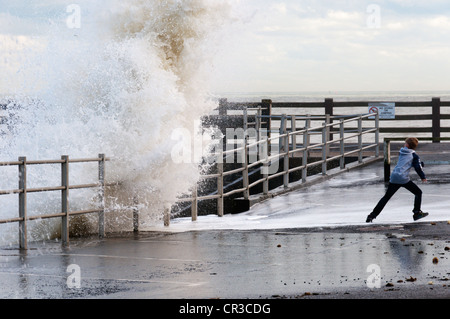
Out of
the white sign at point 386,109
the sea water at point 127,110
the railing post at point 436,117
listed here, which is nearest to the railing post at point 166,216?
the sea water at point 127,110

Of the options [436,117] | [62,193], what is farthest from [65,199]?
[436,117]

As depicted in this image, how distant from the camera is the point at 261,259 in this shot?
33.4 feet

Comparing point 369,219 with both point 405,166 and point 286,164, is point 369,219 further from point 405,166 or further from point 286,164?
point 286,164

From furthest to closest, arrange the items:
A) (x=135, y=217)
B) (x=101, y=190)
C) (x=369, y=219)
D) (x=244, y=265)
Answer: (x=135, y=217) < (x=369, y=219) < (x=101, y=190) < (x=244, y=265)

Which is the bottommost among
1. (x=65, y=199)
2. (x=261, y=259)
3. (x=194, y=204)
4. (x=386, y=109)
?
(x=261, y=259)

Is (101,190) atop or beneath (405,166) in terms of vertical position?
beneath

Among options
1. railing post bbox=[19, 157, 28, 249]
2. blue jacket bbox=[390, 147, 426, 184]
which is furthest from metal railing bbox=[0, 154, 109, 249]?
blue jacket bbox=[390, 147, 426, 184]

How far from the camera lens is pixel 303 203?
54.3 ft

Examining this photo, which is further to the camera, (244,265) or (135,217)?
(135,217)

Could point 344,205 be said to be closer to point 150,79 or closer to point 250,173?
point 150,79

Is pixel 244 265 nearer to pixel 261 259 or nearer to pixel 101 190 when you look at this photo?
pixel 261 259

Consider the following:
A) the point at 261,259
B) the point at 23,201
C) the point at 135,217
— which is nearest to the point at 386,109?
the point at 135,217

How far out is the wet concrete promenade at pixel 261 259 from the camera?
26.5 feet

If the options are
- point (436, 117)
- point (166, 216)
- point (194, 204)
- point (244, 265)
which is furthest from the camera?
point (436, 117)
